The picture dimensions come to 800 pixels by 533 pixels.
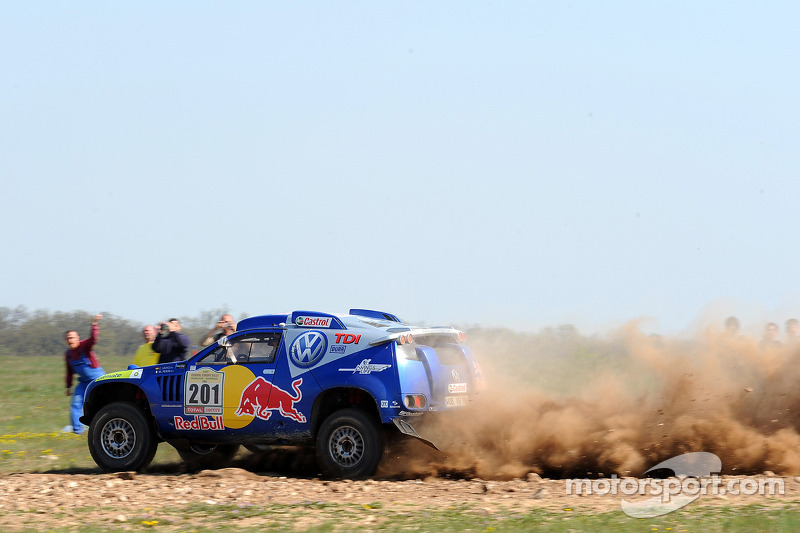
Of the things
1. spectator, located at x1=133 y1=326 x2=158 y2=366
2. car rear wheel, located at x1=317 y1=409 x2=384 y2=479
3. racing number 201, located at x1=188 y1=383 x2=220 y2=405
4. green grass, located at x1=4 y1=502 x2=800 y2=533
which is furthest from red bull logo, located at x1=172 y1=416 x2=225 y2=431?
green grass, located at x1=4 y1=502 x2=800 y2=533

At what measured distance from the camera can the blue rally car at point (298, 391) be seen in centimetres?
1034

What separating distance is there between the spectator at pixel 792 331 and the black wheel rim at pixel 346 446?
5.61 meters

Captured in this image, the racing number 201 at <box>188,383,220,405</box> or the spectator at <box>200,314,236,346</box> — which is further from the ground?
the spectator at <box>200,314,236,346</box>

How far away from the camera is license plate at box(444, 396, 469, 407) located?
34.7 feet

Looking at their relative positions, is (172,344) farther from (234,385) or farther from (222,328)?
(234,385)

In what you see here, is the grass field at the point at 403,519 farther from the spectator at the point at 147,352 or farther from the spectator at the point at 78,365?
the spectator at the point at 78,365

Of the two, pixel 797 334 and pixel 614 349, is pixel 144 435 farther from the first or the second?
pixel 797 334

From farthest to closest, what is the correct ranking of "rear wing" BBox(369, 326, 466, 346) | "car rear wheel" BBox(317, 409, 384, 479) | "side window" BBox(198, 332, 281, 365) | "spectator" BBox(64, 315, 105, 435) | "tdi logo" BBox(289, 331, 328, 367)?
1. "spectator" BBox(64, 315, 105, 435)
2. "side window" BBox(198, 332, 281, 365)
3. "tdi logo" BBox(289, 331, 328, 367)
4. "rear wing" BBox(369, 326, 466, 346)
5. "car rear wheel" BBox(317, 409, 384, 479)

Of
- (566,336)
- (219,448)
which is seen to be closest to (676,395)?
(566,336)

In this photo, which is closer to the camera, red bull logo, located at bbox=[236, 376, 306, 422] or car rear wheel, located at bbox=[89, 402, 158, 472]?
red bull logo, located at bbox=[236, 376, 306, 422]

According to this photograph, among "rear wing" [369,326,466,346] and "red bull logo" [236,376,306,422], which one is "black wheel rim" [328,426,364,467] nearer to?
"red bull logo" [236,376,306,422]

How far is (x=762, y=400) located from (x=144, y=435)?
304 inches

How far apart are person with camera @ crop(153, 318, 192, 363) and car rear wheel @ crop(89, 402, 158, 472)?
1.57 metres

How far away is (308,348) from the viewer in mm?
10844
